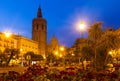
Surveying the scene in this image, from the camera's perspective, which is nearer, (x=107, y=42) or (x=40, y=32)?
(x=107, y=42)

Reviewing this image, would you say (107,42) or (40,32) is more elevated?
(40,32)

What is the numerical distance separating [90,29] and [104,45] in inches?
91.3

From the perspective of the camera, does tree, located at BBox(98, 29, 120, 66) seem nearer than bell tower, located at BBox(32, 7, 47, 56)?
Yes

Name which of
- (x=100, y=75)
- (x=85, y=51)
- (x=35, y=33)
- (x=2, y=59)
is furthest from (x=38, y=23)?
(x=100, y=75)

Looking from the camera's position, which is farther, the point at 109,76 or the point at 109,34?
the point at 109,34

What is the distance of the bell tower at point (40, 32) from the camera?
149500 mm

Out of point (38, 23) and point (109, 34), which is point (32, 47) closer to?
point (38, 23)

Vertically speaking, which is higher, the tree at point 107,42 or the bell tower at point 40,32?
the bell tower at point 40,32

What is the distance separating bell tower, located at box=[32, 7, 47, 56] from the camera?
14950 cm

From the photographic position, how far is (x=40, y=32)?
5974 inches

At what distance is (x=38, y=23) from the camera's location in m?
150

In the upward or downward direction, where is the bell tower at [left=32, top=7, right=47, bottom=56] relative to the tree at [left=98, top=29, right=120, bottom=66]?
upward

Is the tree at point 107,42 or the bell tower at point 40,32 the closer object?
the tree at point 107,42

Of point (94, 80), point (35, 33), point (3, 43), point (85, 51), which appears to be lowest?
point (94, 80)
